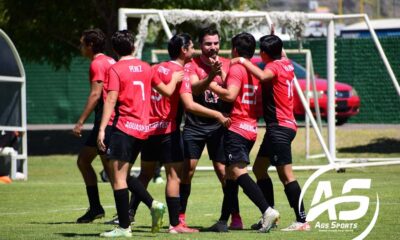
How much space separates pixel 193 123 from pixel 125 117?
1446 millimetres

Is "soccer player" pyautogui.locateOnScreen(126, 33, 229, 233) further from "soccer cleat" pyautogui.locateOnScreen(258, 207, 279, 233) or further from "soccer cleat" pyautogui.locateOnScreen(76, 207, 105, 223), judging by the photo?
"soccer cleat" pyautogui.locateOnScreen(76, 207, 105, 223)

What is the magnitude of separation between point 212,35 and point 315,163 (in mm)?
11877

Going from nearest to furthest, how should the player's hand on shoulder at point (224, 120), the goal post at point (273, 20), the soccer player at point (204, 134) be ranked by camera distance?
1. the player's hand on shoulder at point (224, 120)
2. the soccer player at point (204, 134)
3. the goal post at point (273, 20)

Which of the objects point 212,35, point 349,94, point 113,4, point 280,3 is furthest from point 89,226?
point 280,3

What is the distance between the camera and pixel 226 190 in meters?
12.3

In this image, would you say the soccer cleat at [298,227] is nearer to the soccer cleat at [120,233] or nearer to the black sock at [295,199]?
the black sock at [295,199]

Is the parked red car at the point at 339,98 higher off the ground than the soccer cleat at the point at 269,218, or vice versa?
the soccer cleat at the point at 269,218

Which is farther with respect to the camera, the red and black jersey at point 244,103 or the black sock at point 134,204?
the black sock at point 134,204

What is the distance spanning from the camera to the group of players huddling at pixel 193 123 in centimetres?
1123

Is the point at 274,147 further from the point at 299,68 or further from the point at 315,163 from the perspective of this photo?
the point at 299,68

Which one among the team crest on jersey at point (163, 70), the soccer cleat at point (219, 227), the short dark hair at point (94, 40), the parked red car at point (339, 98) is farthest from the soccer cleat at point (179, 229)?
the parked red car at point (339, 98)

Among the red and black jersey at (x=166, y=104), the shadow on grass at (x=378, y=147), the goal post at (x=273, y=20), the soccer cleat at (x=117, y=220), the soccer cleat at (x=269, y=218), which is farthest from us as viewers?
the shadow on grass at (x=378, y=147)

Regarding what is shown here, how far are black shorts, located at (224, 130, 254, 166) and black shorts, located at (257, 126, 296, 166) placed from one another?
327 millimetres

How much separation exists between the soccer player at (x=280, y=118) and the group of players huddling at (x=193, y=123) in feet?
0.04
